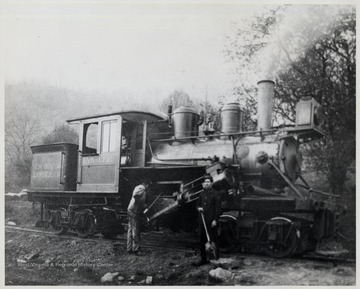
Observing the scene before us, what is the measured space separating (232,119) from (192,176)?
1.44m

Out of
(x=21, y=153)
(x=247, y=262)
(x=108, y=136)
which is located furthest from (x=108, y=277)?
(x=21, y=153)

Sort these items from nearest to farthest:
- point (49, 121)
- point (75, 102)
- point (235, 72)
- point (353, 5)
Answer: point (353, 5), point (235, 72), point (75, 102), point (49, 121)

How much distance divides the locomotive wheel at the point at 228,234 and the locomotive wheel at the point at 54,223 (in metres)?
4.19

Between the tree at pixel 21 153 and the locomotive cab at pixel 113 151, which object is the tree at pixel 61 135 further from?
the locomotive cab at pixel 113 151

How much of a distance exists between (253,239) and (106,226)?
3482 millimetres

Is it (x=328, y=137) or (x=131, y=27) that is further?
(x=328, y=137)

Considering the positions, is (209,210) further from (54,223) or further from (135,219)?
(54,223)

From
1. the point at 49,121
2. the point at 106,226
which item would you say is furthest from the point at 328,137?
the point at 49,121

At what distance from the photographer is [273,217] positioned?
659 cm

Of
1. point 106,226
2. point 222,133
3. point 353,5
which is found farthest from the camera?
point 106,226

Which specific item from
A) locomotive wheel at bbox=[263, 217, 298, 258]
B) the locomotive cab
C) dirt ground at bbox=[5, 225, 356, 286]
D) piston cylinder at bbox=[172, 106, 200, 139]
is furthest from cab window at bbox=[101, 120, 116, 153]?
locomotive wheel at bbox=[263, 217, 298, 258]

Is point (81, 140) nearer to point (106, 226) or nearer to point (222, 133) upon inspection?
point (106, 226)

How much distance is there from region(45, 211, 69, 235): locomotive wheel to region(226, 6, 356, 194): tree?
579 centimetres

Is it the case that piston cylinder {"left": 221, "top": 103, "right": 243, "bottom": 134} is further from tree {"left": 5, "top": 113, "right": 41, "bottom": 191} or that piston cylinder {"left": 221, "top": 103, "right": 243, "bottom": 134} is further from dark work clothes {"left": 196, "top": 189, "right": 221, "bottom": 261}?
tree {"left": 5, "top": 113, "right": 41, "bottom": 191}
